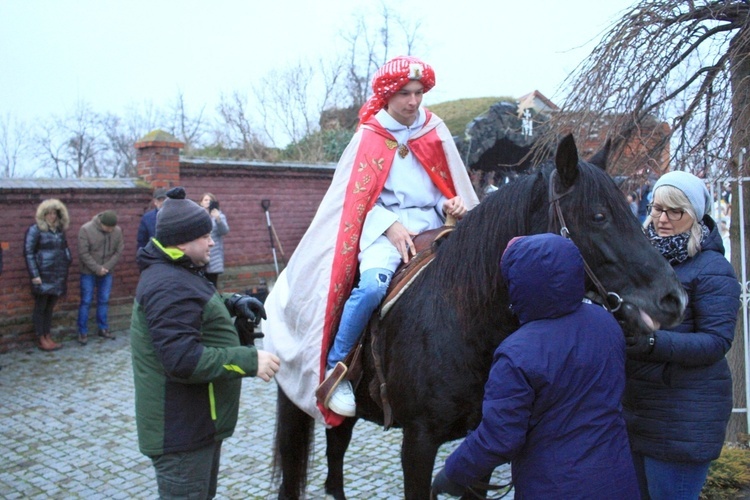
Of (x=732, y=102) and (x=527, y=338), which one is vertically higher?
(x=732, y=102)

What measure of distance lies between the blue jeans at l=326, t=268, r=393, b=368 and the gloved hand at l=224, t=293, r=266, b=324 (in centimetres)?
40

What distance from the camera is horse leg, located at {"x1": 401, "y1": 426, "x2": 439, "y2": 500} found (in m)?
2.81

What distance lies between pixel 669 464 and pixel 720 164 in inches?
84.3

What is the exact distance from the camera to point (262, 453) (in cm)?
526

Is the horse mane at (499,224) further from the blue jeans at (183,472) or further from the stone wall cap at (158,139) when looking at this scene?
the stone wall cap at (158,139)

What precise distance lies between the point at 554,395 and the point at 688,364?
2.78 feet

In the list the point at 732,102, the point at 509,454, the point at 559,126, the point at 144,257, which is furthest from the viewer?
the point at 559,126

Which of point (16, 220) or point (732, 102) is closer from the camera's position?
point (732, 102)

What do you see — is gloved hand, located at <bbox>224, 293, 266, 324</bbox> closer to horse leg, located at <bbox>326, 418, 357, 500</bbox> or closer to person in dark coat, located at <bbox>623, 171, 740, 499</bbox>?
horse leg, located at <bbox>326, 418, 357, 500</bbox>

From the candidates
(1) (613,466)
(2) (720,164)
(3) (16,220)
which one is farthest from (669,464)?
(3) (16,220)

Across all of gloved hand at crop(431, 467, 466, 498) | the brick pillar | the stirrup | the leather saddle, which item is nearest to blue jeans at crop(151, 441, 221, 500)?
the stirrup

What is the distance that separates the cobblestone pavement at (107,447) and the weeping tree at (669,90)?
249 cm

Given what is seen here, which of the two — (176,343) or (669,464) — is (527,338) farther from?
(176,343)

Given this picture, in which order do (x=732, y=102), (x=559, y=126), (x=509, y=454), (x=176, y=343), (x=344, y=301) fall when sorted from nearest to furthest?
(x=509, y=454) → (x=176, y=343) → (x=344, y=301) → (x=732, y=102) → (x=559, y=126)
